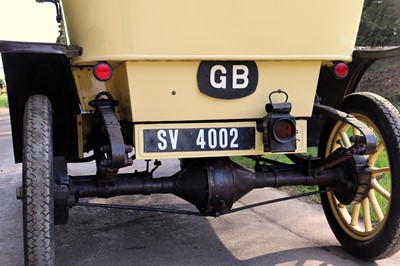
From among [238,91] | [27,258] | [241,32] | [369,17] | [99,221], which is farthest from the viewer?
[369,17]

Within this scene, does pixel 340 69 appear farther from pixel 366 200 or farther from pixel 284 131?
pixel 366 200

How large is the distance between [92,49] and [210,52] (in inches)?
29.2

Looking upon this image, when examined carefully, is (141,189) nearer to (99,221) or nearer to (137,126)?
(137,126)

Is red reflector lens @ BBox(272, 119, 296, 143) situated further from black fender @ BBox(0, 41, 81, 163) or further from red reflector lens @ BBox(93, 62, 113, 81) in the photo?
black fender @ BBox(0, 41, 81, 163)

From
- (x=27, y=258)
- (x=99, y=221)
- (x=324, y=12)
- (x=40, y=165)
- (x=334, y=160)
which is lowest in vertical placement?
(x=99, y=221)

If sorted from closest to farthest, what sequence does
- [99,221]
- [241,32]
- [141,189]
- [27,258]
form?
[27,258] < [241,32] < [141,189] < [99,221]

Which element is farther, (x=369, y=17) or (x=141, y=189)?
(x=369, y=17)

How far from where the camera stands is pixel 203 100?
3271 mm

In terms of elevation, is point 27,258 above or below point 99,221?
above

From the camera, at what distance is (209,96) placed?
326 centimetres

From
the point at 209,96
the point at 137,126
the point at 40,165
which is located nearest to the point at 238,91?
the point at 209,96

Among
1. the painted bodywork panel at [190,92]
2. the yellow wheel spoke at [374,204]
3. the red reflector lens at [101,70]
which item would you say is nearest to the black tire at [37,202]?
the red reflector lens at [101,70]

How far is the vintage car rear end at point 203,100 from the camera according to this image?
9.75 feet

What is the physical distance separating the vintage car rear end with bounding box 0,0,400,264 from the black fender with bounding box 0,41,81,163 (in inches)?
0.5
